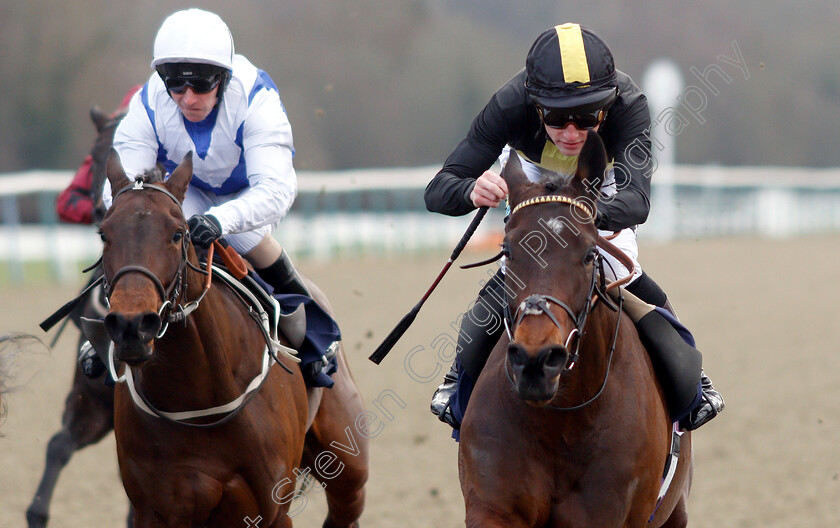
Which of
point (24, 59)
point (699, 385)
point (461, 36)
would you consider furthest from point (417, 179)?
point (699, 385)

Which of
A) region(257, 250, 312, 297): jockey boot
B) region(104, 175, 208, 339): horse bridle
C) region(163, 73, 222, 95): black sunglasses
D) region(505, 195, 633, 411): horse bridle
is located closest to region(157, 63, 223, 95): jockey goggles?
region(163, 73, 222, 95): black sunglasses

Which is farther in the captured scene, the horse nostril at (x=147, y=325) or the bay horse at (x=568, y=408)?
the horse nostril at (x=147, y=325)

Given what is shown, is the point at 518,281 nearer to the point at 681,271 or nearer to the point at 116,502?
the point at 116,502

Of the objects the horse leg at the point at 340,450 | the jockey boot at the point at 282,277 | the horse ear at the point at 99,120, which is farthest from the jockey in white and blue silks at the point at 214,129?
the horse ear at the point at 99,120

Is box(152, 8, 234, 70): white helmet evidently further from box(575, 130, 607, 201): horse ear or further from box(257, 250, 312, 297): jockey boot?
box(575, 130, 607, 201): horse ear

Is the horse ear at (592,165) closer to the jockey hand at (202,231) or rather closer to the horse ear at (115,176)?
the jockey hand at (202,231)

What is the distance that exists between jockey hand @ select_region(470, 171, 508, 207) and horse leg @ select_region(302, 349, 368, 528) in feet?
5.97

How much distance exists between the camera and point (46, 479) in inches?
221

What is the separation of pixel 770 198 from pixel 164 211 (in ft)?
80.3

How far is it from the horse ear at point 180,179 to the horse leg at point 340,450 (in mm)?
1537

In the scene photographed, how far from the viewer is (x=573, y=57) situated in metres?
3.78

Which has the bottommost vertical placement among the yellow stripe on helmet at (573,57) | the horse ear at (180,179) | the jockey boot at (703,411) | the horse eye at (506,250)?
the jockey boot at (703,411)

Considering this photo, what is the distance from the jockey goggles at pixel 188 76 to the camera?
A: 4.30 m

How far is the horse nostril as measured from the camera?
3432 millimetres
